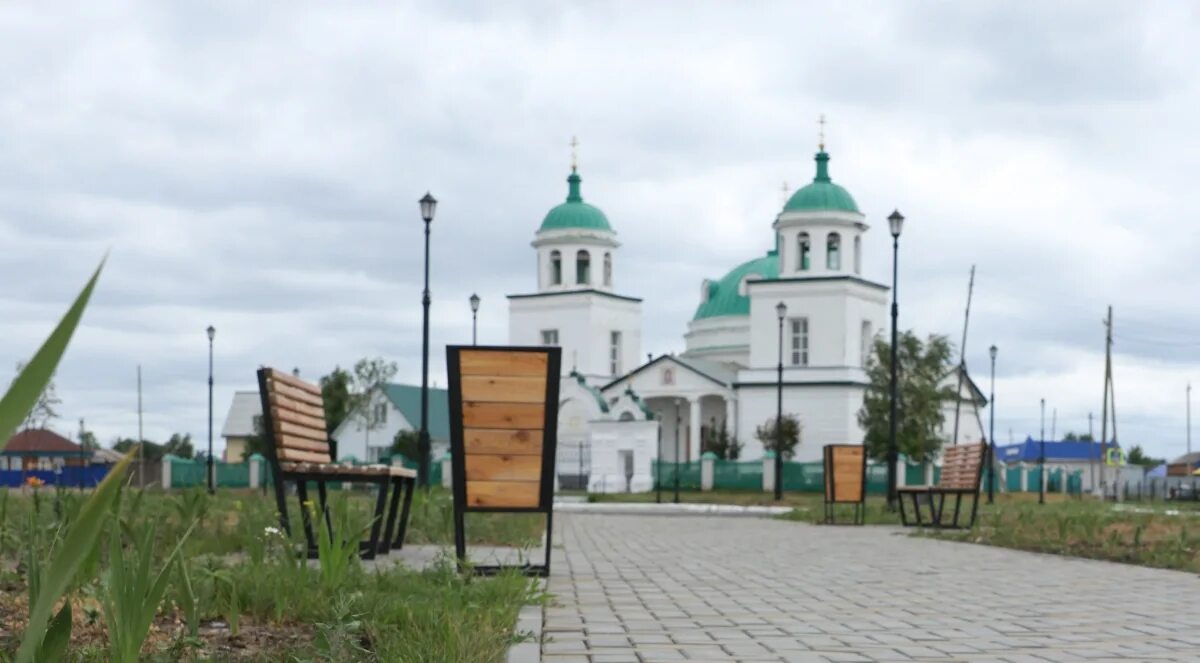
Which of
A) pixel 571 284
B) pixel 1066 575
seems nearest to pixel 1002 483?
pixel 571 284

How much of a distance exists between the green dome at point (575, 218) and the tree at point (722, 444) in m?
13.3

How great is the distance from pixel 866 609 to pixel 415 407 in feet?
277

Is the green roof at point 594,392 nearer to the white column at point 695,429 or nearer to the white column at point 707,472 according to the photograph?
the white column at point 695,429

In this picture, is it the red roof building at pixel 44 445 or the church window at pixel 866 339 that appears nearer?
the red roof building at pixel 44 445

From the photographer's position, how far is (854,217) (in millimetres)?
73562

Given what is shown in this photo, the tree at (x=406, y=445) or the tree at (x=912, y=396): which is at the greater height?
the tree at (x=912, y=396)

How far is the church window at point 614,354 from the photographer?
84438 mm

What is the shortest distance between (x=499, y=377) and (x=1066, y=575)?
4.12 m

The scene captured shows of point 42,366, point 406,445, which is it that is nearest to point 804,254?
point 406,445

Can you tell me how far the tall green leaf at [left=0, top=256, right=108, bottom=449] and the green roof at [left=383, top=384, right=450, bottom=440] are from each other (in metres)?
85.7

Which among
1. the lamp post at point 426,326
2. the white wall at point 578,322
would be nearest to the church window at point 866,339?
the white wall at point 578,322

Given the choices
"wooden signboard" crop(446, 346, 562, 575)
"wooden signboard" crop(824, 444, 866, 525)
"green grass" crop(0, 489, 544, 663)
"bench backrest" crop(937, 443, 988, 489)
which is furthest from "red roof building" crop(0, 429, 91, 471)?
"green grass" crop(0, 489, 544, 663)

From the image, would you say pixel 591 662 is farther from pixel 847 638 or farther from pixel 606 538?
pixel 606 538

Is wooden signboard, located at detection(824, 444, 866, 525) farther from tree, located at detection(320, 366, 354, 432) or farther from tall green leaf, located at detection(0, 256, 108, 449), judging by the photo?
tree, located at detection(320, 366, 354, 432)
